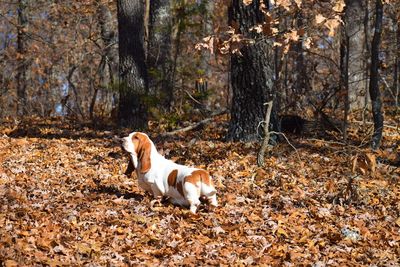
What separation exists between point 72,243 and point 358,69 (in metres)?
12.4

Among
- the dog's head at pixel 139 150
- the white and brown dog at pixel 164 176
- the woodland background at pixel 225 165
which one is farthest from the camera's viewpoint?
the dog's head at pixel 139 150

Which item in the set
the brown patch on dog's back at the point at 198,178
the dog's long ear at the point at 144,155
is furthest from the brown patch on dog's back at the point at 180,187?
the dog's long ear at the point at 144,155

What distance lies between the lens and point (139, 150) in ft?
25.8

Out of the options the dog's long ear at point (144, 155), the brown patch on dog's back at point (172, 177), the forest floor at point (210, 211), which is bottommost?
the forest floor at point (210, 211)

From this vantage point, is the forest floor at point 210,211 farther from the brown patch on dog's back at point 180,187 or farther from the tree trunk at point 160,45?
the tree trunk at point 160,45

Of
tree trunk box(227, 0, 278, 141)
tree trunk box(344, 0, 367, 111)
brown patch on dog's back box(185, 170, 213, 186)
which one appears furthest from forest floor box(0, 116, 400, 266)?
tree trunk box(344, 0, 367, 111)

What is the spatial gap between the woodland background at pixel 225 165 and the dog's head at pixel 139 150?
1.90ft

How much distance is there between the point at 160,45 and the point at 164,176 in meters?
9.56

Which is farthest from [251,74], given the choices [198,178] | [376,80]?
[198,178]

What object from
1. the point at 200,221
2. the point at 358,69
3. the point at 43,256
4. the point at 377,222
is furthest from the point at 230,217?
the point at 358,69

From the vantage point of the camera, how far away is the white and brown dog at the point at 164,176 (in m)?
7.55

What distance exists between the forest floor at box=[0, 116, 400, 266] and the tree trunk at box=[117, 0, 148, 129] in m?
1.86

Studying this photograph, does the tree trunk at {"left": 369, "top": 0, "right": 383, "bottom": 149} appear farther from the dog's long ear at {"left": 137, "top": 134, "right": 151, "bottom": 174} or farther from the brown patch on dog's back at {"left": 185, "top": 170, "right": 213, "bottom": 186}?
the dog's long ear at {"left": 137, "top": 134, "right": 151, "bottom": 174}

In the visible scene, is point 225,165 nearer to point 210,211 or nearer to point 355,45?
point 210,211
